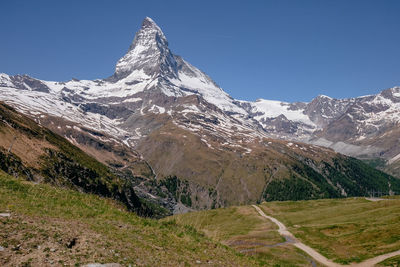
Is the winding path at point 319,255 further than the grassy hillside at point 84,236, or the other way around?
the winding path at point 319,255

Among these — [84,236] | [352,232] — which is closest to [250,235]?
[352,232]

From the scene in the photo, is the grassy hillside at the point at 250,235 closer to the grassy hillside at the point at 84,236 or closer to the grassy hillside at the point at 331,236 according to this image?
the grassy hillside at the point at 331,236

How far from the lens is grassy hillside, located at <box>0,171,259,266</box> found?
46.2 ft

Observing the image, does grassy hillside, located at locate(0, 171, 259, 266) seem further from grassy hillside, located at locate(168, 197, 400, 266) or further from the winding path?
the winding path

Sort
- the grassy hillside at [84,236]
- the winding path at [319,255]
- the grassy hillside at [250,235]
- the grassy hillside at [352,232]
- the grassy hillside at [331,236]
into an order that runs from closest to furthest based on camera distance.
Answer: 1. the grassy hillside at [84,236]
2. the grassy hillside at [250,235]
3. the winding path at [319,255]
4. the grassy hillside at [331,236]
5. the grassy hillside at [352,232]

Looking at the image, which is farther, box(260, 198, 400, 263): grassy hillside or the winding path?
box(260, 198, 400, 263): grassy hillside

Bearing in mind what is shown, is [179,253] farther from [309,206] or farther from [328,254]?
[309,206]

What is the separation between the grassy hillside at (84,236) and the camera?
14.1 metres

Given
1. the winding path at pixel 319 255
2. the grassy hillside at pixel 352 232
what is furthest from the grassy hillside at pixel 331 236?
the winding path at pixel 319 255

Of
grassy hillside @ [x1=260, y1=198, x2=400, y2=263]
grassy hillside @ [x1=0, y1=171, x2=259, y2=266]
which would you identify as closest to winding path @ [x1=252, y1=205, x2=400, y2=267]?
grassy hillside @ [x1=260, y1=198, x2=400, y2=263]

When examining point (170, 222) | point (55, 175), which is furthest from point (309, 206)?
point (170, 222)

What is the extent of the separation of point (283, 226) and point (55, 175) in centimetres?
11767

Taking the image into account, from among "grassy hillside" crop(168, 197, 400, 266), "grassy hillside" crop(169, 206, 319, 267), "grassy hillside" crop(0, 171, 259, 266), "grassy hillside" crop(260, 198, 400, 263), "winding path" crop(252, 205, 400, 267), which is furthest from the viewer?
"grassy hillside" crop(260, 198, 400, 263)

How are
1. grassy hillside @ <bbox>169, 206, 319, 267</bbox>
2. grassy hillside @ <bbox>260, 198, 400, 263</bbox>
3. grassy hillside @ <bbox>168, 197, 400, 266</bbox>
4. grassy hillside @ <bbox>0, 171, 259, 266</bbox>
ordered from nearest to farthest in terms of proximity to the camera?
grassy hillside @ <bbox>0, 171, 259, 266</bbox>
grassy hillside @ <bbox>169, 206, 319, 267</bbox>
grassy hillside @ <bbox>168, 197, 400, 266</bbox>
grassy hillside @ <bbox>260, 198, 400, 263</bbox>
